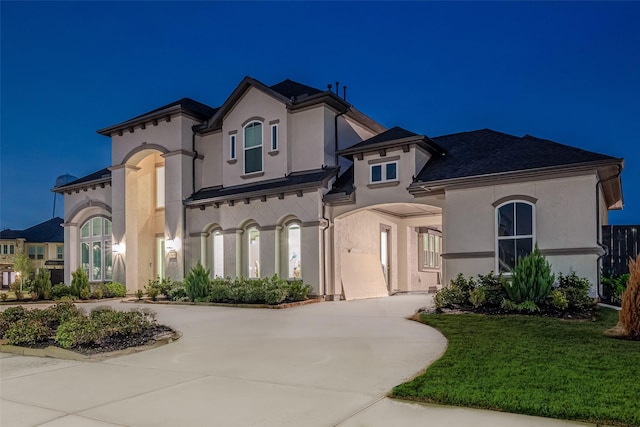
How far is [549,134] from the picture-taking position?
6447 inches

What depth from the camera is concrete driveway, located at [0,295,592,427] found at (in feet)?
14.5

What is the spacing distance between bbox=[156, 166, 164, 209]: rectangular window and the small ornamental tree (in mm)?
19439

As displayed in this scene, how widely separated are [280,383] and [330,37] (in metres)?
128

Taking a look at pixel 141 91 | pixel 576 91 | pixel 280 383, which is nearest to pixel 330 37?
pixel 141 91

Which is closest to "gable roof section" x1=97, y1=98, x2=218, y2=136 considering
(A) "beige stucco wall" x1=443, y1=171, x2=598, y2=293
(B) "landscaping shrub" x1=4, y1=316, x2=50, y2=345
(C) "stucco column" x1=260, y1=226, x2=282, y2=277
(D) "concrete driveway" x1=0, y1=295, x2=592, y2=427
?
(C) "stucco column" x1=260, y1=226, x2=282, y2=277

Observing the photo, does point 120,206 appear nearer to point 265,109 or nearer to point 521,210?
point 265,109

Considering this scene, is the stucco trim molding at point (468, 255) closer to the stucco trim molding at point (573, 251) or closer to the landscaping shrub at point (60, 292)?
the stucco trim molding at point (573, 251)

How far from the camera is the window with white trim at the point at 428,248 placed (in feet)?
72.1

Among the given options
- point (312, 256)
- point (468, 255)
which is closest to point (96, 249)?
point (312, 256)

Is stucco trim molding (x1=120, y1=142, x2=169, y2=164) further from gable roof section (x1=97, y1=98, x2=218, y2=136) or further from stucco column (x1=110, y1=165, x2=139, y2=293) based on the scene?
gable roof section (x1=97, y1=98, x2=218, y2=136)

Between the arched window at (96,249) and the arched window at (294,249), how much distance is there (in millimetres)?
10180

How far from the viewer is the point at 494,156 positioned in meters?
14.1

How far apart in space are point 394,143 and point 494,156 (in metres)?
3.07

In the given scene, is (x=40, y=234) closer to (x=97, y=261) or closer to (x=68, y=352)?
(x=97, y=261)
